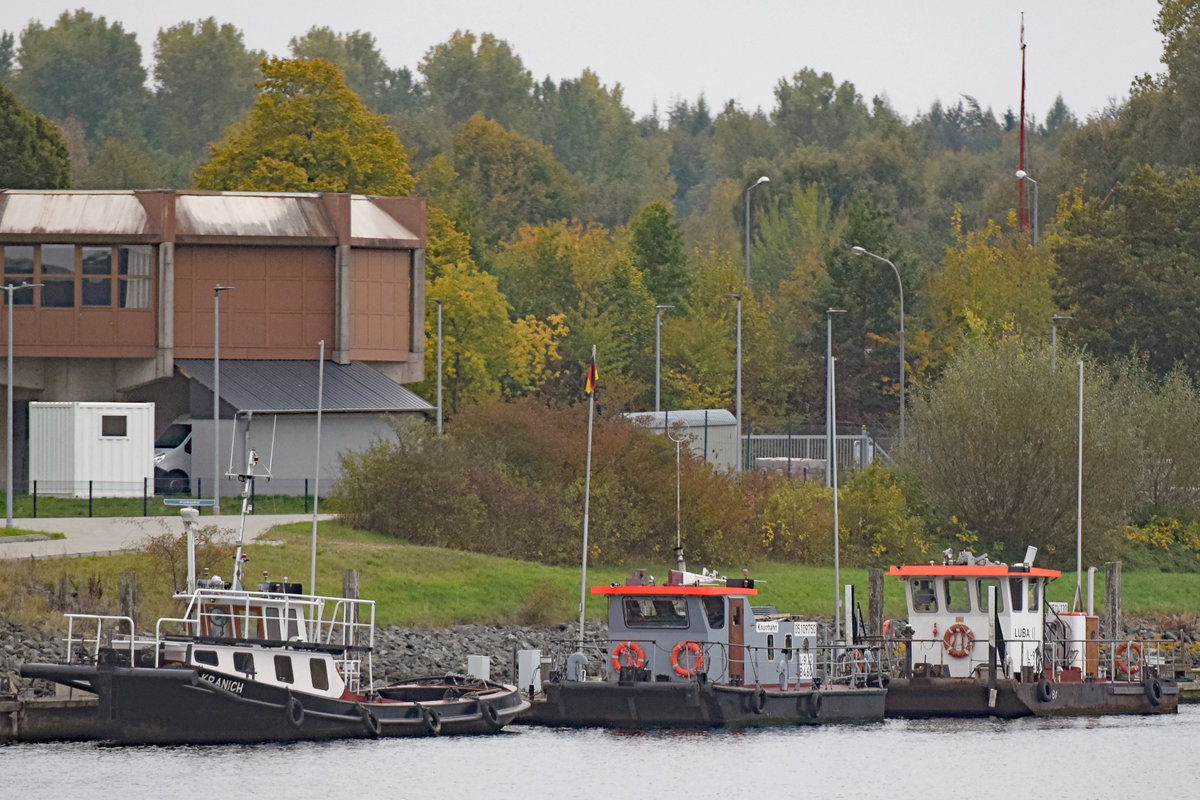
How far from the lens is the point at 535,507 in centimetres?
6588

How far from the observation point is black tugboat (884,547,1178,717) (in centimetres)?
4800

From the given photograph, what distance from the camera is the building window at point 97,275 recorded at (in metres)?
75.0

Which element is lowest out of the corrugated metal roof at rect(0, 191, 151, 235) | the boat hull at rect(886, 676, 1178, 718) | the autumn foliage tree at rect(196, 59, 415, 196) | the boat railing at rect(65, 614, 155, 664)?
the boat hull at rect(886, 676, 1178, 718)

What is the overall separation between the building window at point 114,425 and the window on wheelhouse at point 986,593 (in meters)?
30.6

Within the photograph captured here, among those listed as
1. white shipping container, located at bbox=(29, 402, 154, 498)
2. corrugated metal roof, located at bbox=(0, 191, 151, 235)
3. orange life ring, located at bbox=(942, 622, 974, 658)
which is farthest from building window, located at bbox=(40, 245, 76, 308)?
orange life ring, located at bbox=(942, 622, 974, 658)

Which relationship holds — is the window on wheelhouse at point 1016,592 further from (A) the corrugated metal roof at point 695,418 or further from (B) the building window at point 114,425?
(B) the building window at point 114,425

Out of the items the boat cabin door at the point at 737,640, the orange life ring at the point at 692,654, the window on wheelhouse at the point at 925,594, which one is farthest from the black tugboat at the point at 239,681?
the window on wheelhouse at the point at 925,594

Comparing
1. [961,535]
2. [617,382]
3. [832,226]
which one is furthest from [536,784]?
[832,226]

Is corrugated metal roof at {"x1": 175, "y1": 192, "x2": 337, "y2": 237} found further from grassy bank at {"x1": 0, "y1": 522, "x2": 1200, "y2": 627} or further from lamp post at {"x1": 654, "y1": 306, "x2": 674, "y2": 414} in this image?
grassy bank at {"x1": 0, "y1": 522, "x2": 1200, "y2": 627}

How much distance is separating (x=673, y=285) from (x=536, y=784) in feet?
211

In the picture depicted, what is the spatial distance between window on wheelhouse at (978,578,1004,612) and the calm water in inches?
112

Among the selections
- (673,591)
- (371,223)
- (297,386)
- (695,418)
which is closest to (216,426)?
(297,386)

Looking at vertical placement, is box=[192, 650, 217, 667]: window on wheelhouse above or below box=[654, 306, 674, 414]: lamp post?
below

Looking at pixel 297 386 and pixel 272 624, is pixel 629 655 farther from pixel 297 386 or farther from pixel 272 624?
pixel 297 386
